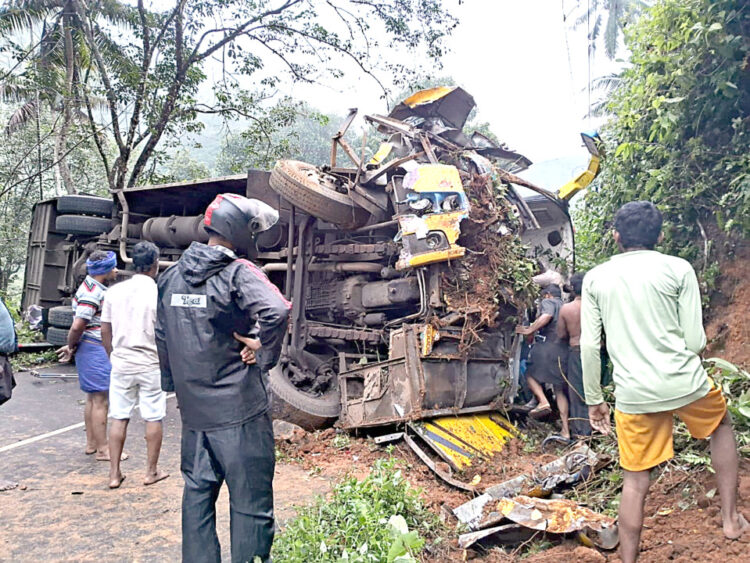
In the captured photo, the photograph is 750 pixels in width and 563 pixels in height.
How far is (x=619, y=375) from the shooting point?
253 centimetres

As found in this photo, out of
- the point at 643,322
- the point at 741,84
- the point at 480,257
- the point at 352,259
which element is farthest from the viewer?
the point at 352,259

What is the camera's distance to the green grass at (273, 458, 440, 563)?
7.83ft

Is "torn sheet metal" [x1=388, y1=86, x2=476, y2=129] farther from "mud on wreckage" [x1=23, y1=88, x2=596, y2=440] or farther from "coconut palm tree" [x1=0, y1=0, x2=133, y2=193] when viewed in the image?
"coconut palm tree" [x1=0, y1=0, x2=133, y2=193]

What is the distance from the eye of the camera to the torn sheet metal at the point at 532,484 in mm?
3340

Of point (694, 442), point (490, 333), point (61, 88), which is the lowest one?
point (694, 442)

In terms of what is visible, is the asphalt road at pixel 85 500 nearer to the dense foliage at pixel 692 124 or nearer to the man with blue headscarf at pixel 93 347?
the man with blue headscarf at pixel 93 347

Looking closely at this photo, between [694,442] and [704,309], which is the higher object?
[704,309]

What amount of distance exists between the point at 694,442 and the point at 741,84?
9.25 ft

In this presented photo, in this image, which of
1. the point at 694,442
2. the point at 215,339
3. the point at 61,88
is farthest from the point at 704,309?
the point at 61,88

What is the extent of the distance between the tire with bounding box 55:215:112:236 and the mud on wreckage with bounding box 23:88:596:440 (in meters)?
2.50

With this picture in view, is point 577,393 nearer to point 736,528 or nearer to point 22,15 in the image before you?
point 736,528

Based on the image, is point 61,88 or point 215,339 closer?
point 215,339

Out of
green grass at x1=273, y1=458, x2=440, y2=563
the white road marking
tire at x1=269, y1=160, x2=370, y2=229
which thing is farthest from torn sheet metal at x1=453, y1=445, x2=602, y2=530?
the white road marking

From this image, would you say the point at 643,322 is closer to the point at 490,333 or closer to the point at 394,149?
the point at 490,333
